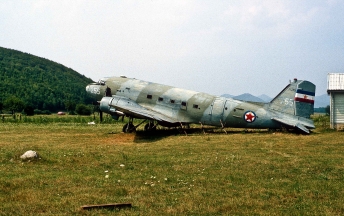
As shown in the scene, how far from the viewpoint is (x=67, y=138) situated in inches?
1005

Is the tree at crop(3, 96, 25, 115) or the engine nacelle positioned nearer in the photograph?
the engine nacelle

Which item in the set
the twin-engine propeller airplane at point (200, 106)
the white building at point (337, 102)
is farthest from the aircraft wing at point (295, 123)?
the white building at point (337, 102)

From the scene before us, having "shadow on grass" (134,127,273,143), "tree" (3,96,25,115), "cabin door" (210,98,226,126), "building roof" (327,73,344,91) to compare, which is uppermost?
"building roof" (327,73,344,91)

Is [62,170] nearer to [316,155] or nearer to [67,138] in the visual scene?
[316,155]

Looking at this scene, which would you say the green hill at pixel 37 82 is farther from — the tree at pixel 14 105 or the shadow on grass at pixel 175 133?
the shadow on grass at pixel 175 133

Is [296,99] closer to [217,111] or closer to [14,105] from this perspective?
[217,111]

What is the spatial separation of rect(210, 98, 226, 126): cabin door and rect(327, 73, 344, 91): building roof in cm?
851

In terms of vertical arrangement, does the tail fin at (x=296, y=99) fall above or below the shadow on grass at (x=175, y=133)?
above

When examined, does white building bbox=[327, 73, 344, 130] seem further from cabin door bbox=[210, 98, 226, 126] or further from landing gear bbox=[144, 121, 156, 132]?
landing gear bbox=[144, 121, 156, 132]

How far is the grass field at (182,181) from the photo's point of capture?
29.1 ft

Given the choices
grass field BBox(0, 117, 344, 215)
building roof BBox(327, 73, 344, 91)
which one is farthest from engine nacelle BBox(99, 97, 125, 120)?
building roof BBox(327, 73, 344, 91)

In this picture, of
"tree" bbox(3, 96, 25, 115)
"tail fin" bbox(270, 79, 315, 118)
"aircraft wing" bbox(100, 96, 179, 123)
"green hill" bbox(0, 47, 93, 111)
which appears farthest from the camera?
"green hill" bbox(0, 47, 93, 111)

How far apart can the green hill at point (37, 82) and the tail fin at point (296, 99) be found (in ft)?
319

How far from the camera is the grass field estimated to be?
8.88m
